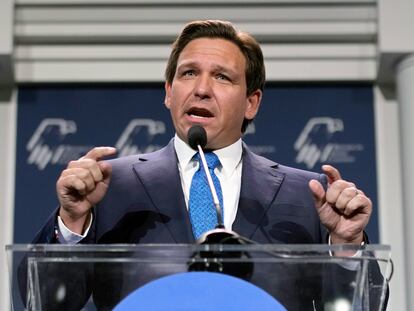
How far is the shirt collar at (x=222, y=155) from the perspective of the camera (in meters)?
2.34

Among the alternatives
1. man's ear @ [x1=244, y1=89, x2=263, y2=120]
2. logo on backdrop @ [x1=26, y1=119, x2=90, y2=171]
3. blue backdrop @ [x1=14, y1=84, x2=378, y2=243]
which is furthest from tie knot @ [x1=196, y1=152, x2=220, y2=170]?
logo on backdrop @ [x1=26, y1=119, x2=90, y2=171]

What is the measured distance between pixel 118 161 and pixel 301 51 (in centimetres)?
309

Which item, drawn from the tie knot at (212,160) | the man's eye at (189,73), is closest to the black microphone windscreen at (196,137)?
the tie knot at (212,160)

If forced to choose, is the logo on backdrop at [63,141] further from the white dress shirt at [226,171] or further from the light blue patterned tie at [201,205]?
the light blue patterned tie at [201,205]

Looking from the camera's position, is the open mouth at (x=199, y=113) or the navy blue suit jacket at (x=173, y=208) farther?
the open mouth at (x=199, y=113)

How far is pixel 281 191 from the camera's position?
230cm

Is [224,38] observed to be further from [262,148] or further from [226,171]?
[262,148]

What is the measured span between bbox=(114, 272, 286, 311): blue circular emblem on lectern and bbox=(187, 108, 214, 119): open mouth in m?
0.81

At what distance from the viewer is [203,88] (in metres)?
2.33

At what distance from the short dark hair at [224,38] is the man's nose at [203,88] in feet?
0.52

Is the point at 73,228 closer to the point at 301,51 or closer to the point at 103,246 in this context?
the point at 103,246

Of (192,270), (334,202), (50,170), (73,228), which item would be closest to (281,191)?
(334,202)

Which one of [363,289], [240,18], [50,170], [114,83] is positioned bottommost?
[363,289]

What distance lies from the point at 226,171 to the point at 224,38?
0.37 m
